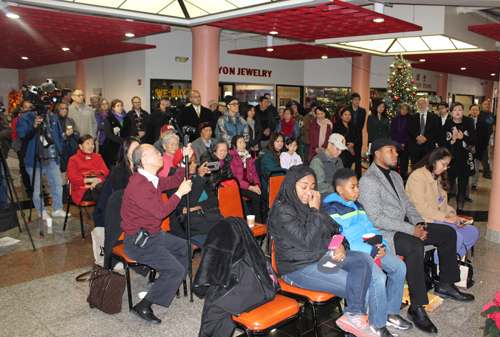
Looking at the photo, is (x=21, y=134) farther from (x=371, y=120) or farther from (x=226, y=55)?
(x=226, y=55)

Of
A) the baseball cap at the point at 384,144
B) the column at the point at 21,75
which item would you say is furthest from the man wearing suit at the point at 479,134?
the column at the point at 21,75

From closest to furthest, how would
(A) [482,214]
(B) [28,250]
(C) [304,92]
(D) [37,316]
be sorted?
(D) [37,316]
(B) [28,250]
(A) [482,214]
(C) [304,92]

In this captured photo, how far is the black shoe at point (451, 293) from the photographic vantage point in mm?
3766

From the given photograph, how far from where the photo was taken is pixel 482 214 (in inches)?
274

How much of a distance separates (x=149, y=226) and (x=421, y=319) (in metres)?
2.34

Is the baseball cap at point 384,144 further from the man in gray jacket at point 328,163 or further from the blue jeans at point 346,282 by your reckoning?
the blue jeans at point 346,282

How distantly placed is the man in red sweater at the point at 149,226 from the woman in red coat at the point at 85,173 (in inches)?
85.4

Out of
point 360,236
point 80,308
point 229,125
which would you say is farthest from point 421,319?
point 229,125

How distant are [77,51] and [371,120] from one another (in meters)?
9.02

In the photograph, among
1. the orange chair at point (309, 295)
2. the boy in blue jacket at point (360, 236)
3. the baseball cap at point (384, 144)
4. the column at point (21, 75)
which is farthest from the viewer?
the column at point (21, 75)

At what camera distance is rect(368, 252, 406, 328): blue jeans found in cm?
296

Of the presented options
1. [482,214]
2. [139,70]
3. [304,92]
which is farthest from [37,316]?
[304,92]

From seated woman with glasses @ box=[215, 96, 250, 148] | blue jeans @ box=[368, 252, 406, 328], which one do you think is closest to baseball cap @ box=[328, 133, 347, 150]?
blue jeans @ box=[368, 252, 406, 328]

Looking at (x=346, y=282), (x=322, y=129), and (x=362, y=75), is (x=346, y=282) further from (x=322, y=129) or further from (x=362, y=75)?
(x=362, y=75)
